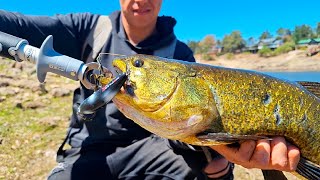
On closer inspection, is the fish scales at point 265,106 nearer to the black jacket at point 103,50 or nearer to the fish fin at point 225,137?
the fish fin at point 225,137

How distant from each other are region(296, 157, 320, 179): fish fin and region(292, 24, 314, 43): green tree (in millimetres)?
83669

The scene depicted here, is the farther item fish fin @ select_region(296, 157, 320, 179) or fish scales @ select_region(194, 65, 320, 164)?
fish fin @ select_region(296, 157, 320, 179)

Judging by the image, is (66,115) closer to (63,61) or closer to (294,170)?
(63,61)

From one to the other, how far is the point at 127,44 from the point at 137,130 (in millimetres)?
815

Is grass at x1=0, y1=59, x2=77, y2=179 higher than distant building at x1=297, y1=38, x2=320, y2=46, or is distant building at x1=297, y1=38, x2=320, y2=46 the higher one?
distant building at x1=297, y1=38, x2=320, y2=46

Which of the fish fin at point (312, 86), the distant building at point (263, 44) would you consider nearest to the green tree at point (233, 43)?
the distant building at point (263, 44)

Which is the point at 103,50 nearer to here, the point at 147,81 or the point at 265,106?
the point at 147,81

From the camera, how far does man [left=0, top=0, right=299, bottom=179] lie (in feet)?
11.4

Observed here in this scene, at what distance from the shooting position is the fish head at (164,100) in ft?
7.62

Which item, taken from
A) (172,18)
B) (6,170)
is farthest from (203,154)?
(6,170)

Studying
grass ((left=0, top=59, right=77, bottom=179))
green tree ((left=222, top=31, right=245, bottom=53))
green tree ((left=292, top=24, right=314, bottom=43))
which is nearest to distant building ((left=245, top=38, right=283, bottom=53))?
green tree ((left=222, top=31, right=245, bottom=53))

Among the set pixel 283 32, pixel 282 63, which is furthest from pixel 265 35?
pixel 282 63

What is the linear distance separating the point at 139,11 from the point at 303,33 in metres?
84.7

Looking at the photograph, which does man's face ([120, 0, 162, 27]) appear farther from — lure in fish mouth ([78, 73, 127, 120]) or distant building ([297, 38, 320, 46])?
distant building ([297, 38, 320, 46])
